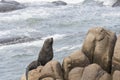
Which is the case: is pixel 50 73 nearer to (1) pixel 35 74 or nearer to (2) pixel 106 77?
(1) pixel 35 74

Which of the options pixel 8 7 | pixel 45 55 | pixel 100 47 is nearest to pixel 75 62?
pixel 100 47

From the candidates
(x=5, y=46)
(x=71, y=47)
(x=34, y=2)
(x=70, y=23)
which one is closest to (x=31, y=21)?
(x=70, y=23)

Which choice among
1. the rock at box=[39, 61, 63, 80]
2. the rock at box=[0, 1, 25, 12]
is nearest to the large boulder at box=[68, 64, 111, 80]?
the rock at box=[39, 61, 63, 80]

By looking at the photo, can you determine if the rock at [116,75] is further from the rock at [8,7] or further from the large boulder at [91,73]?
the rock at [8,7]

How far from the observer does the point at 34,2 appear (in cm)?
5922

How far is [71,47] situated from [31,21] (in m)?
14.5

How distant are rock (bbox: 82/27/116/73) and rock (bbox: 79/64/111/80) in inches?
19.2

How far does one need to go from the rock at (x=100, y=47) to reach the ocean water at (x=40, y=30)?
6.99 meters

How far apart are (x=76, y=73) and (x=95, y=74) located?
0.74m

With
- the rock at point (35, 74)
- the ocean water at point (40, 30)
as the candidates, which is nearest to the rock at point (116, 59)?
the rock at point (35, 74)

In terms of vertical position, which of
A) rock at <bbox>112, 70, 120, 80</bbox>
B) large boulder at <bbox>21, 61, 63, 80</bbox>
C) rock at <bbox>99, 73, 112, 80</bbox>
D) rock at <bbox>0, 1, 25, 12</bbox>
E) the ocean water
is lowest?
rock at <bbox>0, 1, 25, 12</bbox>

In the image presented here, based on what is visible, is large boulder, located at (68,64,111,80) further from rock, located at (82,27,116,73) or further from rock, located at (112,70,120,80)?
rock, located at (82,27,116,73)

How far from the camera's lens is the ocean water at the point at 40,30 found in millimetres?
23484

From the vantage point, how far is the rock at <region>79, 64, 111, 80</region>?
12.6 metres
